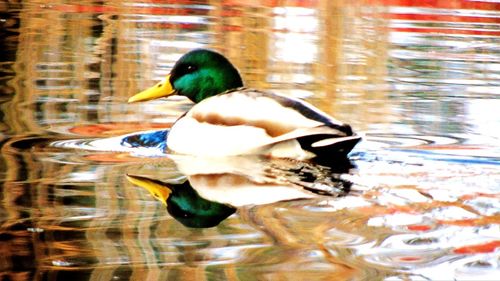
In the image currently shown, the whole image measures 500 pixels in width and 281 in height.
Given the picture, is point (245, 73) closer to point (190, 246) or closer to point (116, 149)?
point (116, 149)

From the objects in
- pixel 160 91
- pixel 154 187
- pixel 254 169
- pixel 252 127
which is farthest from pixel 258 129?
pixel 160 91

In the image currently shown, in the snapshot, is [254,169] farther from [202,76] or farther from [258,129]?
[202,76]

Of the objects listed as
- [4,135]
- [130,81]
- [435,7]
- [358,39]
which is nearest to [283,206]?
[4,135]

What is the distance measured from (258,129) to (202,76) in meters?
0.99

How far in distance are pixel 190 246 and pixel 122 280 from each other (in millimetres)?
563

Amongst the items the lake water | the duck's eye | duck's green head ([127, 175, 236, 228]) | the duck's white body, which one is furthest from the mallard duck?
duck's green head ([127, 175, 236, 228])

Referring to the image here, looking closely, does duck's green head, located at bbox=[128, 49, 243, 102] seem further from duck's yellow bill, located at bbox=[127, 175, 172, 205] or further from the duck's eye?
duck's yellow bill, located at bbox=[127, 175, 172, 205]

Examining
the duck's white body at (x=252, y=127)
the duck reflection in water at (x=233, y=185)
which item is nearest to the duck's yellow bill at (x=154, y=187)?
the duck reflection in water at (x=233, y=185)

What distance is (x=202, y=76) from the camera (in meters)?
7.66

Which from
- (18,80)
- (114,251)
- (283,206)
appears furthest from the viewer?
(18,80)

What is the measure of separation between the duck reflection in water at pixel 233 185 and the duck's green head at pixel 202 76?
0.76m

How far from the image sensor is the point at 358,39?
12.6m

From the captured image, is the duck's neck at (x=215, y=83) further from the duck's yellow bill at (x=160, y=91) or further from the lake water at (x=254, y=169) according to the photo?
the lake water at (x=254, y=169)

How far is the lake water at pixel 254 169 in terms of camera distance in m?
4.78
